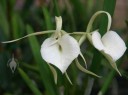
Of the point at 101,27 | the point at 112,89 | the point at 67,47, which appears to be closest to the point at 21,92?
the point at 112,89

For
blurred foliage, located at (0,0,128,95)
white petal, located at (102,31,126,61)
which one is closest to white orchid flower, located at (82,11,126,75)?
white petal, located at (102,31,126,61)

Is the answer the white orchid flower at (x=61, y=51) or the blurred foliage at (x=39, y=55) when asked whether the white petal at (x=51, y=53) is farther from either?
the blurred foliage at (x=39, y=55)

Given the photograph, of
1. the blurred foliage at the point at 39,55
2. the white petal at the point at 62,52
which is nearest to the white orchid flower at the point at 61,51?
the white petal at the point at 62,52

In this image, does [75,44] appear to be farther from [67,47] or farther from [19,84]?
[19,84]

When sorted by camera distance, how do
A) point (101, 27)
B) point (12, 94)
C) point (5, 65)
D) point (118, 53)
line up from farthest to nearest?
point (12, 94), point (5, 65), point (101, 27), point (118, 53)

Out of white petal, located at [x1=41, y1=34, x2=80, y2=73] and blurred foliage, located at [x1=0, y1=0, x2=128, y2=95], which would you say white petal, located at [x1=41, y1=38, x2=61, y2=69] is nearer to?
white petal, located at [x1=41, y1=34, x2=80, y2=73]

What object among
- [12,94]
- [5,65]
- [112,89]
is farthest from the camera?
[112,89]
